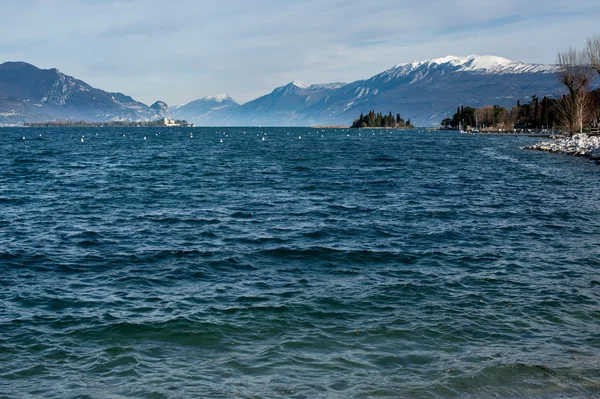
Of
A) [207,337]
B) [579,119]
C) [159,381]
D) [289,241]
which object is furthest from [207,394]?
[579,119]

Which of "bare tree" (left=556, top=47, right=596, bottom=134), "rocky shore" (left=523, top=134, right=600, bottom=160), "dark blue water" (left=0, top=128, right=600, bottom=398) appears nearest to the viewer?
"dark blue water" (left=0, top=128, right=600, bottom=398)

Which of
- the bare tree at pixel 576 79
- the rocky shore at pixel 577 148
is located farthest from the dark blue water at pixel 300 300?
the bare tree at pixel 576 79

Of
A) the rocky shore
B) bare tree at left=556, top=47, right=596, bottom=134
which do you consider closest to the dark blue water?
the rocky shore

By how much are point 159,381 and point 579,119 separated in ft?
398

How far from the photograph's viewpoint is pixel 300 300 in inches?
588

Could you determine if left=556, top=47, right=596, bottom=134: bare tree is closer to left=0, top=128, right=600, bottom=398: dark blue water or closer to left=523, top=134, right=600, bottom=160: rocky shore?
left=523, top=134, right=600, bottom=160: rocky shore

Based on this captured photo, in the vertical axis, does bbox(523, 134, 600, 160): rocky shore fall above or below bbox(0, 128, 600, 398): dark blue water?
above

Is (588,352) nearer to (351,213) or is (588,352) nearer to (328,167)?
(351,213)

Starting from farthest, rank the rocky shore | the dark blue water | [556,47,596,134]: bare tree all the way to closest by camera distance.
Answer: [556,47,596,134]: bare tree → the rocky shore → the dark blue water

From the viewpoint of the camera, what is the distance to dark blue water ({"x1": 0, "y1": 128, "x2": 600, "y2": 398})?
34.5 ft

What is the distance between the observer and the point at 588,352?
1152 centimetres

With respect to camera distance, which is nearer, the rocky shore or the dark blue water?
the dark blue water

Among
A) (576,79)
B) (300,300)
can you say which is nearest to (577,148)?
(576,79)

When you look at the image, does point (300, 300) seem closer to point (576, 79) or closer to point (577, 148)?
point (577, 148)
